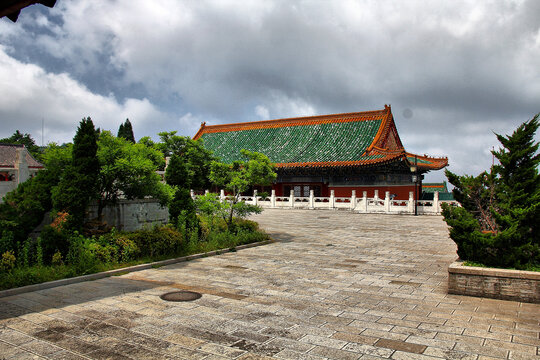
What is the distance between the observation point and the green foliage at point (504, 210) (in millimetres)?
7000

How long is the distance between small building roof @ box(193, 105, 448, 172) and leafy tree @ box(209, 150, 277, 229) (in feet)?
56.1

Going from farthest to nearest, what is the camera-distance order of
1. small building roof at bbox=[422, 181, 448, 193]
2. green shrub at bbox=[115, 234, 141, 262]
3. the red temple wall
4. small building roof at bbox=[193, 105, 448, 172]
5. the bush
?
1. small building roof at bbox=[422, 181, 448, 193]
2. small building roof at bbox=[193, 105, 448, 172]
3. the red temple wall
4. the bush
5. green shrub at bbox=[115, 234, 141, 262]

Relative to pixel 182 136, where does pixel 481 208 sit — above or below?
below

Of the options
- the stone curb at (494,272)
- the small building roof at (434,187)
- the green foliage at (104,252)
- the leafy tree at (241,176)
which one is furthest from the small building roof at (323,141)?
the stone curb at (494,272)

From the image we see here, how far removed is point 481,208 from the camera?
7.86m

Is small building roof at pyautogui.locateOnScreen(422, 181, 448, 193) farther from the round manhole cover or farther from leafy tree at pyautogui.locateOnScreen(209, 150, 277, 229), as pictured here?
the round manhole cover

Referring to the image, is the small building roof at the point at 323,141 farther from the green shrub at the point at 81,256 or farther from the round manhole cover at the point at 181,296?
the round manhole cover at the point at 181,296

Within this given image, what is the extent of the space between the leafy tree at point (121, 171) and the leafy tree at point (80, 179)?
21.9 inches

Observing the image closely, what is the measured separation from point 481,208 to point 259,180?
762cm

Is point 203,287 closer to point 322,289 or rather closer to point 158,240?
point 322,289

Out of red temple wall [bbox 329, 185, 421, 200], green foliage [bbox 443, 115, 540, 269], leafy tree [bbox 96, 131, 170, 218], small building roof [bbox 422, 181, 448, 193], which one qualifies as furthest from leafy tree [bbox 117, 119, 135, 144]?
green foliage [bbox 443, 115, 540, 269]

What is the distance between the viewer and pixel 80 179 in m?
9.05

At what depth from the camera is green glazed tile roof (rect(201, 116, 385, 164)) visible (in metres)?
33.8

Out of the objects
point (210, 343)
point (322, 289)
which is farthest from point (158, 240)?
point (210, 343)
